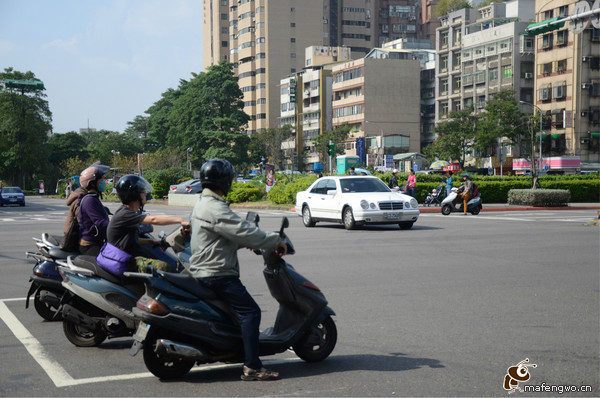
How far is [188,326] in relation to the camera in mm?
5121

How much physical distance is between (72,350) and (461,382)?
347 centimetres

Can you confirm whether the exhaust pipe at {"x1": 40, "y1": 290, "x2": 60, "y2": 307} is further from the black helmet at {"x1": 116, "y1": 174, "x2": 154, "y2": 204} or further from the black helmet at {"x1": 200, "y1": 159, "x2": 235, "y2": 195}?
the black helmet at {"x1": 200, "y1": 159, "x2": 235, "y2": 195}

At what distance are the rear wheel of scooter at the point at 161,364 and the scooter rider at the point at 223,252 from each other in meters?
0.48

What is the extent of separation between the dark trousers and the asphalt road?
240mm

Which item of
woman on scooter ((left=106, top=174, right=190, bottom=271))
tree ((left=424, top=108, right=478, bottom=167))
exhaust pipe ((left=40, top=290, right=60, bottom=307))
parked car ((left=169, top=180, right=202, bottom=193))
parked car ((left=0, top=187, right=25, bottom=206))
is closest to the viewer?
woman on scooter ((left=106, top=174, right=190, bottom=271))

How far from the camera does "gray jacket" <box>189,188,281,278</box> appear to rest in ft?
16.4

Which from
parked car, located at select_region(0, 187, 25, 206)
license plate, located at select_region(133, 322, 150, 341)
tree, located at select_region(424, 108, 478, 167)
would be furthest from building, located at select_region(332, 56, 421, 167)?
license plate, located at select_region(133, 322, 150, 341)

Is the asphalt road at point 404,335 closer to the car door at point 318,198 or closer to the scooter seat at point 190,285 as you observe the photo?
the scooter seat at point 190,285

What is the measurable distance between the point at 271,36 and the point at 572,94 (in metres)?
60.3

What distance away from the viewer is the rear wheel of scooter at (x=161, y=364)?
5.19 metres

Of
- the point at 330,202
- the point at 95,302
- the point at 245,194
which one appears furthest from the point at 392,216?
the point at 245,194

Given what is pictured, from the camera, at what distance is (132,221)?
20.2 feet

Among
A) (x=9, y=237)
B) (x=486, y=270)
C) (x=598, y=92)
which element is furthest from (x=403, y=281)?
(x=598, y=92)

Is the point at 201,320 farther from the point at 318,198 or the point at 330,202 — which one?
the point at 318,198
